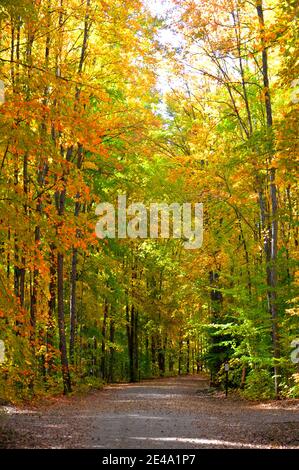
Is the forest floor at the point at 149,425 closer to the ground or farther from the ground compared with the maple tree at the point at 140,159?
closer to the ground

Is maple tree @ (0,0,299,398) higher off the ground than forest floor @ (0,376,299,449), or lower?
higher

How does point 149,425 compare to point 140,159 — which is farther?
point 140,159

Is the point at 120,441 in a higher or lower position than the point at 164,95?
lower

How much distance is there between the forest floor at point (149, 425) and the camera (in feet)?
32.5

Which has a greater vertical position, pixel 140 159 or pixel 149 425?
pixel 140 159

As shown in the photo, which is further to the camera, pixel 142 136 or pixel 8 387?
pixel 142 136

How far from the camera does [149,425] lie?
12.5m

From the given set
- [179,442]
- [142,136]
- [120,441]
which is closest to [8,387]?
[120,441]

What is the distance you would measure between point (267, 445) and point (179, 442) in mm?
1388

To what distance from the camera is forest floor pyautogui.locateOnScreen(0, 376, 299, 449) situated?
991 cm

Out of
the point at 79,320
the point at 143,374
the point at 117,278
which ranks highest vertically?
the point at 117,278

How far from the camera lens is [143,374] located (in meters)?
49.5

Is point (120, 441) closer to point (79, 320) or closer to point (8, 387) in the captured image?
point (8, 387)
